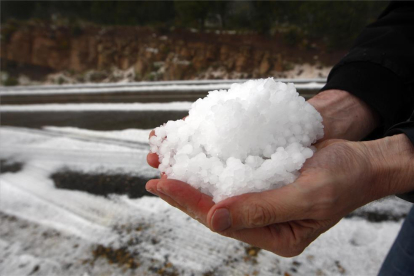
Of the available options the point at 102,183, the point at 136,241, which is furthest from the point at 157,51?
the point at 136,241

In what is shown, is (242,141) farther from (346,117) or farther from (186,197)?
(346,117)

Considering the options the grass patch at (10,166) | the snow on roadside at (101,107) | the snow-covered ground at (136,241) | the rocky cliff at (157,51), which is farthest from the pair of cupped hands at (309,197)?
the rocky cliff at (157,51)

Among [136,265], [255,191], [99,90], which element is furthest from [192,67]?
[255,191]

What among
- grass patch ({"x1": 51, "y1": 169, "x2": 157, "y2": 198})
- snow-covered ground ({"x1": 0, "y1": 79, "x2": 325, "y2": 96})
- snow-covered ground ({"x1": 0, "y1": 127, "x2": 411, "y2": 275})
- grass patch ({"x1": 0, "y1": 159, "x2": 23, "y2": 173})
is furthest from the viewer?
snow-covered ground ({"x1": 0, "y1": 79, "x2": 325, "y2": 96})

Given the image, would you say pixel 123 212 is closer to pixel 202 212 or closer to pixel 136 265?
pixel 136 265

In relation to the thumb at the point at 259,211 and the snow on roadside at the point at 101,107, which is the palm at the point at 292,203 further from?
the snow on roadside at the point at 101,107

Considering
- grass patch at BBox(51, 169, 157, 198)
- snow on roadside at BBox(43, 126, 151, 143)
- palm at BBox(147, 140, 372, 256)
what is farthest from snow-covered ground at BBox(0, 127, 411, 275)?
palm at BBox(147, 140, 372, 256)

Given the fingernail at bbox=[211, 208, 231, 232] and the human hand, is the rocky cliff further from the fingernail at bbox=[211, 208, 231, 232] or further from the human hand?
the fingernail at bbox=[211, 208, 231, 232]
